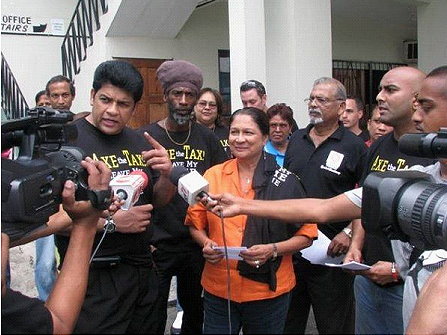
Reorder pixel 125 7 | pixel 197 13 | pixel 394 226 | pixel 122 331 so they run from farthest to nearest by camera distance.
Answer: pixel 197 13, pixel 125 7, pixel 122 331, pixel 394 226

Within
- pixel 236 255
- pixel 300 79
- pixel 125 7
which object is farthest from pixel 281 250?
pixel 125 7

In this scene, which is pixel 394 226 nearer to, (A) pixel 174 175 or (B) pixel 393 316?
(A) pixel 174 175

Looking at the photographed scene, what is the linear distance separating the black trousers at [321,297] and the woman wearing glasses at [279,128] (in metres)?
1.21

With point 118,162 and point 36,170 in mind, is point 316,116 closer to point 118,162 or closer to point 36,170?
point 118,162

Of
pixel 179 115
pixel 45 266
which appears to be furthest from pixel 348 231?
pixel 45 266

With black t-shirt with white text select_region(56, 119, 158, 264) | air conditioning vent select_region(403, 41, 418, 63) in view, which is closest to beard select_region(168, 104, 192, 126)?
black t-shirt with white text select_region(56, 119, 158, 264)

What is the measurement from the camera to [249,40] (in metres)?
6.78

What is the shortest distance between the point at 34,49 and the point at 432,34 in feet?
24.4

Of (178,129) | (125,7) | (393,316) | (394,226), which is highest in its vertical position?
(125,7)

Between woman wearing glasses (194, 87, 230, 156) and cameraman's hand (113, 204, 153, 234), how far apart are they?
87.0 inches

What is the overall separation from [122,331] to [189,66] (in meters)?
1.81

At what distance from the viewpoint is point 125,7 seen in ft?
29.3

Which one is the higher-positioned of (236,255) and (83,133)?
(83,133)

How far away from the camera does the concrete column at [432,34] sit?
27.9 ft
